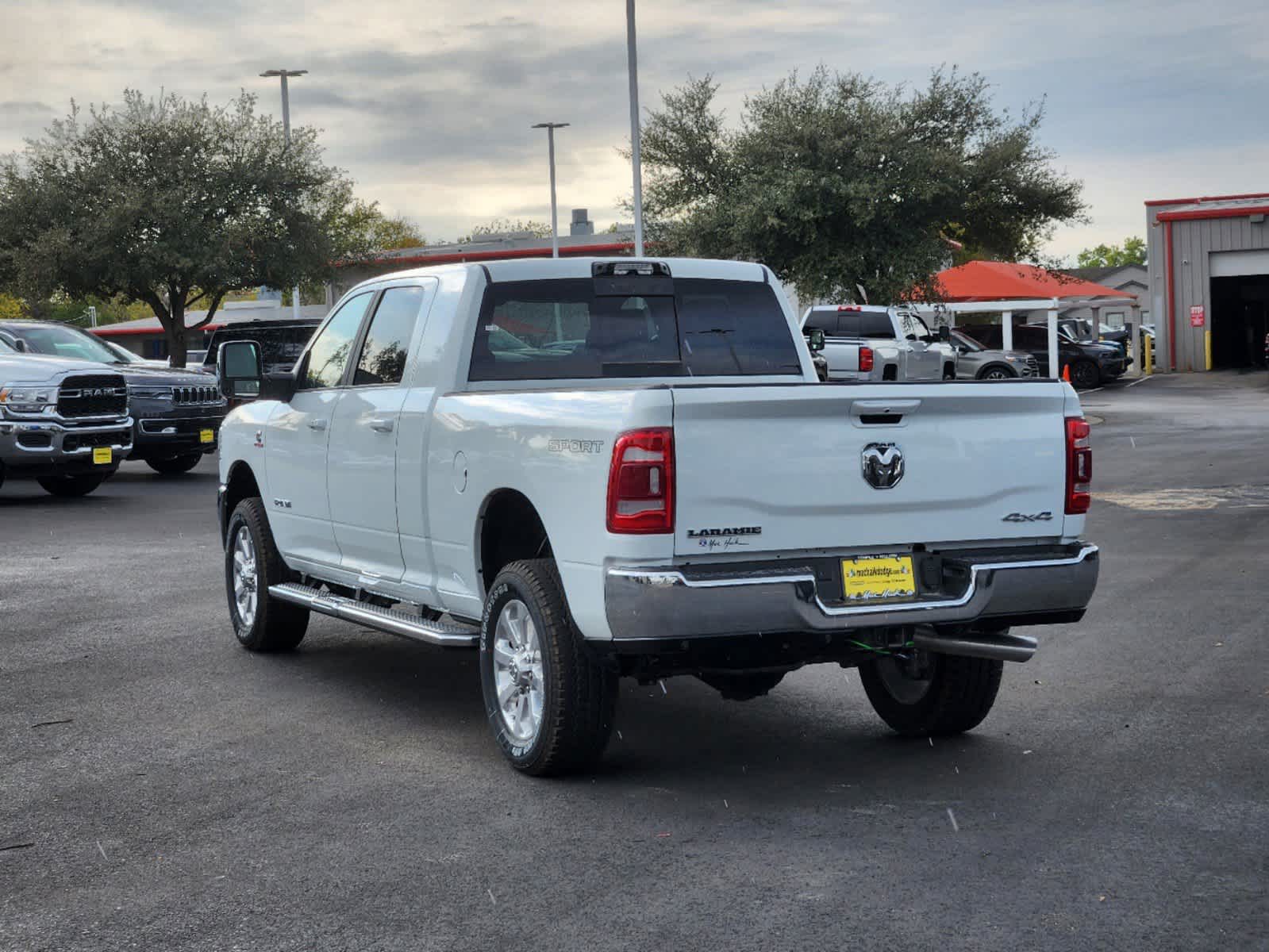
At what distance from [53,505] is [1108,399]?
1068 inches

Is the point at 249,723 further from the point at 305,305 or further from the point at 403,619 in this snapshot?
the point at 305,305

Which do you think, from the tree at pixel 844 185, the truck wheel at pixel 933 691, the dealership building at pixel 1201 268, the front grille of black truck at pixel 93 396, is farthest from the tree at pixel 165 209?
the truck wheel at pixel 933 691

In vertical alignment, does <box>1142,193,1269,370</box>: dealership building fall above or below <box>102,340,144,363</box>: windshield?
above

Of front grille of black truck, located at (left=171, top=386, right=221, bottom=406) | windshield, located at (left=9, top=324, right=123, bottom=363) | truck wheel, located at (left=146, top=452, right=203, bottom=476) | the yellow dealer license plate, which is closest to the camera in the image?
the yellow dealer license plate

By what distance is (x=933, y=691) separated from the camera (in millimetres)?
6801

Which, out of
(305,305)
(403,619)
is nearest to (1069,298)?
(305,305)

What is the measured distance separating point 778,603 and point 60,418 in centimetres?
1488

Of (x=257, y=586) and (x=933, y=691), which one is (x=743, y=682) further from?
(x=257, y=586)

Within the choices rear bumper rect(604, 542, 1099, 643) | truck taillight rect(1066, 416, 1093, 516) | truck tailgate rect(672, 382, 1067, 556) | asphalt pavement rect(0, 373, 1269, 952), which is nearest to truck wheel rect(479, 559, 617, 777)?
asphalt pavement rect(0, 373, 1269, 952)

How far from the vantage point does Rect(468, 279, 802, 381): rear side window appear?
733 cm

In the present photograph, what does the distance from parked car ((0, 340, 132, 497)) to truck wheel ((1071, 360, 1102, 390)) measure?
106 ft

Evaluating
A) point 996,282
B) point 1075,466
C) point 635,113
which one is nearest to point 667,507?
point 1075,466

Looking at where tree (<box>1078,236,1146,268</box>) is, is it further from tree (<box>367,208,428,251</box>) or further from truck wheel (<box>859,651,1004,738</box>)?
truck wheel (<box>859,651,1004,738</box>)

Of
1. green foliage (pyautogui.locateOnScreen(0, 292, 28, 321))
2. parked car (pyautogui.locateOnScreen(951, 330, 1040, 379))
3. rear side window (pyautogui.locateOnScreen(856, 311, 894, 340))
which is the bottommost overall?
parked car (pyautogui.locateOnScreen(951, 330, 1040, 379))
